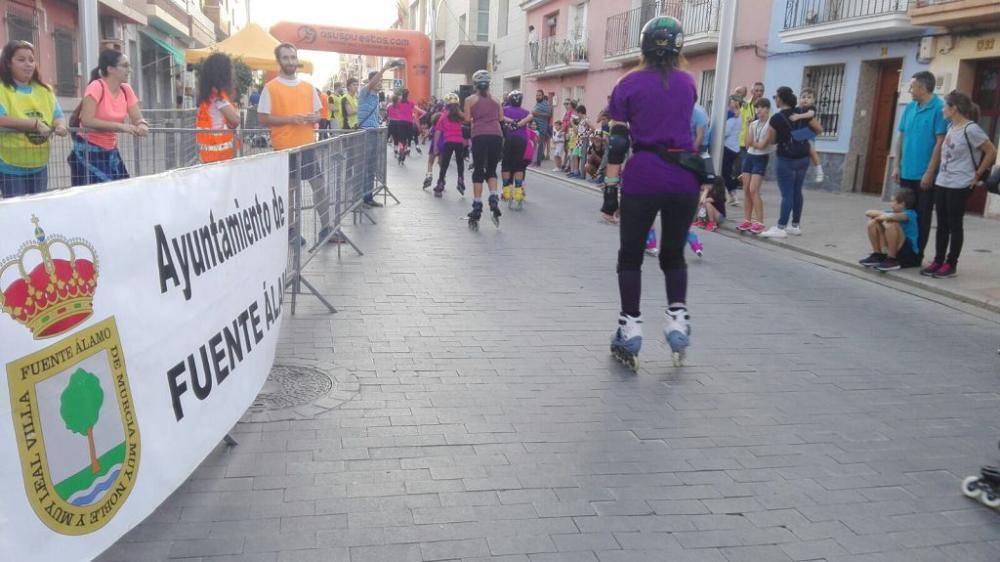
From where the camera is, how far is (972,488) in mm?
3469

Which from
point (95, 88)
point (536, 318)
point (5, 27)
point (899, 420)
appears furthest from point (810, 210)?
point (5, 27)

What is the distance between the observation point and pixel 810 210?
13.6 metres

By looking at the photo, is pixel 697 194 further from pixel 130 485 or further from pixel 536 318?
pixel 130 485

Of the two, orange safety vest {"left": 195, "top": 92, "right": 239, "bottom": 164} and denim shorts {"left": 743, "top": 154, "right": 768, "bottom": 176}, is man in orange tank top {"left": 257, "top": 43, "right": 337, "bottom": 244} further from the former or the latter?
denim shorts {"left": 743, "top": 154, "right": 768, "bottom": 176}

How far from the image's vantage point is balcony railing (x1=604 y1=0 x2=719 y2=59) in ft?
70.0

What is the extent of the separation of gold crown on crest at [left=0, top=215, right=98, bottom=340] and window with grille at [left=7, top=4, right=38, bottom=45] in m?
18.0

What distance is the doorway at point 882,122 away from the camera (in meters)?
16.0

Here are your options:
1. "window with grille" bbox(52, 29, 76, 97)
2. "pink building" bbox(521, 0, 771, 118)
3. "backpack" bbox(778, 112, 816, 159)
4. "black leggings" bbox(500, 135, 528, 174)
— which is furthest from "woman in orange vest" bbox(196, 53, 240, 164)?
"window with grille" bbox(52, 29, 76, 97)

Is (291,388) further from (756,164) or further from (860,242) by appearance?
(860,242)

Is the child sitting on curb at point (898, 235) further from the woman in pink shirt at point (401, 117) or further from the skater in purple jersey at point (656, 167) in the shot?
the woman in pink shirt at point (401, 117)

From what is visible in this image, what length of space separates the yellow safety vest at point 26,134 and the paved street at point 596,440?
217cm

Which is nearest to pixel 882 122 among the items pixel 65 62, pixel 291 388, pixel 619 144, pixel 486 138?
pixel 486 138

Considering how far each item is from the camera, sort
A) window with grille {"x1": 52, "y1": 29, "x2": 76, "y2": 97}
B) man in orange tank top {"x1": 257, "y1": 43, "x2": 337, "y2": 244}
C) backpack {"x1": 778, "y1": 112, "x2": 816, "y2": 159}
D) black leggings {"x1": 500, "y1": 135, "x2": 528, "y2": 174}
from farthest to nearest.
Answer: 1. window with grille {"x1": 52, "y1": 29, "x2": 76, "y2": 97}
2. black leggings {"x1": 500, "y1": 135, "x2": 528, "y2": 174}
3. backpack {"x1": 778, "y1": 112, "x2": 816, "y2": 159}
4. man in orange tank top {"x1": 257, "y1": 43, "x2": 337, "y2": 244}

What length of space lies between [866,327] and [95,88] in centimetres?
634
